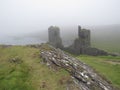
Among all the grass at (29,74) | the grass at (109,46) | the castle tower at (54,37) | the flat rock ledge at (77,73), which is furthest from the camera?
the grass at (109,46)

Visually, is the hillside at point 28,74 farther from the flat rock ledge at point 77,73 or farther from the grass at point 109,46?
the grass at point 109,46

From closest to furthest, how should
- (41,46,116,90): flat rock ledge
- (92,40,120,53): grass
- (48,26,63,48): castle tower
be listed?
(41,46,116,90): flat rock ledge → (48,26,63,48): castle tower → (92,40,120,53): grass

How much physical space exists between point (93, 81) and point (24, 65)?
4786 mm

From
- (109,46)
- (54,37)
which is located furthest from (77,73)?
(109,46)

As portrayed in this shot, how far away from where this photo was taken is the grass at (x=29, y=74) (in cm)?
1403

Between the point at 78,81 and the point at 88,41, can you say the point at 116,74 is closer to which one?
the point at 78,81

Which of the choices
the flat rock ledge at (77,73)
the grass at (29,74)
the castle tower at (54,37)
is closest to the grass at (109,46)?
the castle tower at (54,37)

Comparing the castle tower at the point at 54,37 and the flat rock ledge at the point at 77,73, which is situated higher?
the flat rock ledge at the point at 77,73

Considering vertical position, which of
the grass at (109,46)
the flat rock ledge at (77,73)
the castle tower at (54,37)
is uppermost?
the flat rock ledge at (77,73)

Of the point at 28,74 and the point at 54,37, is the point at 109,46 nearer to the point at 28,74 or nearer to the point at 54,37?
the point at 54,37

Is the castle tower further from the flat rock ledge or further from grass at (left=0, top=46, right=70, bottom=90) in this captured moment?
the flat rock ledge

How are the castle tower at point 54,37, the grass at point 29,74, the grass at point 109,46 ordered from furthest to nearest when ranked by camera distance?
1. the grass at point 109,46
2. the castle tower at point 54,37
3. the grass at point 29,74

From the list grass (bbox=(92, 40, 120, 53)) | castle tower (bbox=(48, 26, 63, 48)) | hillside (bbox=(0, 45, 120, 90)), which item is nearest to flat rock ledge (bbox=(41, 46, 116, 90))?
hillside (bbox=(0, 45, 120, 90))

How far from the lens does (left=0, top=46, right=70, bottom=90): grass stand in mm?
14031
